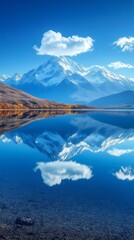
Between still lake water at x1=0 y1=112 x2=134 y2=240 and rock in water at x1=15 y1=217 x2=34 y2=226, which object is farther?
rock in water at x1=15 y1=217 x2=34 y2=226

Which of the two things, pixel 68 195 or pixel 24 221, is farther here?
pixel 68 195

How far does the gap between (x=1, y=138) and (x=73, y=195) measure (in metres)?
51.4

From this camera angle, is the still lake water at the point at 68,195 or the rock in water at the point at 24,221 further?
the rock in water at the point at 24,221

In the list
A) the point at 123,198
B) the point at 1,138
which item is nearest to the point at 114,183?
the point at 123,198

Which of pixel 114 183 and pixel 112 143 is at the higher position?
pixel 112 143

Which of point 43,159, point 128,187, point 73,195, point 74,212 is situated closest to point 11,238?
point 74,212

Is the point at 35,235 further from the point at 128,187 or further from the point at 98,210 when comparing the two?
the point at 128,187

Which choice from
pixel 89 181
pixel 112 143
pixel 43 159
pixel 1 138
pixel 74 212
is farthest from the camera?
pixel 1 138

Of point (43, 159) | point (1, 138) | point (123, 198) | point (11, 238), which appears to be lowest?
point (11, 238)

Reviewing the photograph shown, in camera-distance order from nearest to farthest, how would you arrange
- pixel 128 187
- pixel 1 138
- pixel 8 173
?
pixel 128 187 → pixel 8 173 → pixel 1 138

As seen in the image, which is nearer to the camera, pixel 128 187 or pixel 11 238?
pixel 11 238

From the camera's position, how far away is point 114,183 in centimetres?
3509

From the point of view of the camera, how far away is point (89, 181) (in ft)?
118

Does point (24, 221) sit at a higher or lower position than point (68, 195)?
lower
